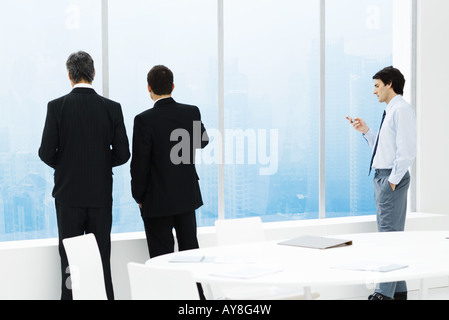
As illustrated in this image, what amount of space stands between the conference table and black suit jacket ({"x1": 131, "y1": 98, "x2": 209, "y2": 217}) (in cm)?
86

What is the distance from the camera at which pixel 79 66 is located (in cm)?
381

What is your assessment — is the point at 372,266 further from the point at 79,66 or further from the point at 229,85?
the point at 229,85

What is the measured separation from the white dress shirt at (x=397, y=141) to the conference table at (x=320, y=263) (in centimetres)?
115

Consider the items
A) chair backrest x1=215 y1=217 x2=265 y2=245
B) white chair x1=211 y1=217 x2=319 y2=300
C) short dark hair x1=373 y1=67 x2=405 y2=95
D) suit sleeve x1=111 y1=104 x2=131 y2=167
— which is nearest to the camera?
white chair x1=211 y1=217 x2=319 y2=300

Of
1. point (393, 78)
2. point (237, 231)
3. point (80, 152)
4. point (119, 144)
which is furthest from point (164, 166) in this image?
point (393, 78)

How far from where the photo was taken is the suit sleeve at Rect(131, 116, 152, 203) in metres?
3.93

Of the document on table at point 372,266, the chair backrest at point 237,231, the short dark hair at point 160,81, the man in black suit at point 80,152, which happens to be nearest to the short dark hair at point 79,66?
the man in black suit at point 80,152

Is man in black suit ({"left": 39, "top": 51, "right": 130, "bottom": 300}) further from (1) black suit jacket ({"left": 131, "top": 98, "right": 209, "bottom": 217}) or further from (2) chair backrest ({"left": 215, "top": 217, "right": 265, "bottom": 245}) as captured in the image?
(2) chair backrest ({"left": 215, "top": 217, "right": 265, "bottom": 245})

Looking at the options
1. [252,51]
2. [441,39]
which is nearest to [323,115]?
[252,51]

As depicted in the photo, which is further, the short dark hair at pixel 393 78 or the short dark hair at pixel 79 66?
the short dark hair at pixel 393 78

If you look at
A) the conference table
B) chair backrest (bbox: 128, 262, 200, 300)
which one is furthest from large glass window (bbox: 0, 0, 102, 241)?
chair backrest (bbox: 128, 262, 200, 300)

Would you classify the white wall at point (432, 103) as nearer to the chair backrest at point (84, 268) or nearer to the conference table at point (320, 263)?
the conference table at point (320, 263)

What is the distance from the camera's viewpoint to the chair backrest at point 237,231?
3.66 meters

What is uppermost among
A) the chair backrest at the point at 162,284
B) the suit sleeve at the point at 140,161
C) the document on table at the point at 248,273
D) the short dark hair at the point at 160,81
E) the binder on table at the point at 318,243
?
the short dark hair at the point at 160,81
